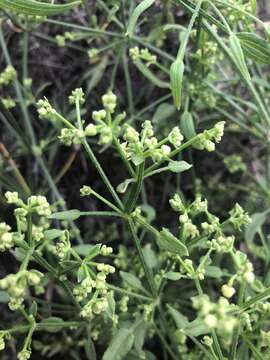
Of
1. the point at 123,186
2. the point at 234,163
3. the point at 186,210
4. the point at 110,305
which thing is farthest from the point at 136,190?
the point at 234,163

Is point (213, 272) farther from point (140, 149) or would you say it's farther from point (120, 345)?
point (140, 149)

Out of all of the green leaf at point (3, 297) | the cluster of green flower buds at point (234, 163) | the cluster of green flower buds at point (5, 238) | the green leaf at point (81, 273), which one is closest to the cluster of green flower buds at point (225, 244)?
the green leaf at point (81, 273)

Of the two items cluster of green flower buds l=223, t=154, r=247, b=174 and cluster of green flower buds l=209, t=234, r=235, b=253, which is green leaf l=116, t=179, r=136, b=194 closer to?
cluster of green flower buds l=209, t=234, r=235, b=253

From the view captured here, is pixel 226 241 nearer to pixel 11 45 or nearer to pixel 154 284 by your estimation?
pixel 154 284

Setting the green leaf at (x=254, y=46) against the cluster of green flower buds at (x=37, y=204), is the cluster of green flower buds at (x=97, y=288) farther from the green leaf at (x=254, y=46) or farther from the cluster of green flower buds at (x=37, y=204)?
the green leaf at (x=254, y=46)

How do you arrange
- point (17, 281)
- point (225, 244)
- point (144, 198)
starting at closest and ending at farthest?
1. point (17, 281)
2. point (225, 244)
3. point (144, 198)

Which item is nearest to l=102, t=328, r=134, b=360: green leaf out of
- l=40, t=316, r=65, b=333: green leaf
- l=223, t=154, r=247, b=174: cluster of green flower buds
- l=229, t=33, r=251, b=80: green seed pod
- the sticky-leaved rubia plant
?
the sticky-leaved rubia plant
